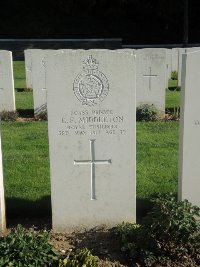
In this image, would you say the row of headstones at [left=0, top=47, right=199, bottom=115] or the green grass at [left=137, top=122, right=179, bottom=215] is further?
the row of headstones at [left=0, top=47, right=199, bottom=115]

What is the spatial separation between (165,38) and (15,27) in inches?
346

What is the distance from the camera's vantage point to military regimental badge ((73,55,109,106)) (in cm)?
452

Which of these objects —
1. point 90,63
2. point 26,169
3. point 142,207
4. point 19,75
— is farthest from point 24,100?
point 90,63

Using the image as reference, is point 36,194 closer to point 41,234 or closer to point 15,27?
point 41,234

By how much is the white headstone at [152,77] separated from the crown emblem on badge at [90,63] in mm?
5556

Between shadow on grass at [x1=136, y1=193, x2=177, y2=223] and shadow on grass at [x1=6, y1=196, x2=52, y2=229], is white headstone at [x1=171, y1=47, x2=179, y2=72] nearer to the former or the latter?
shadow on grass at [x1=136, y1=193, x2=177, y2=223]

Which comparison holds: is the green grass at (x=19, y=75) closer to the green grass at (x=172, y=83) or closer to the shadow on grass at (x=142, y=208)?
the green grass at (x=172, y=83)

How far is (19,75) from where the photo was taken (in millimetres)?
17062

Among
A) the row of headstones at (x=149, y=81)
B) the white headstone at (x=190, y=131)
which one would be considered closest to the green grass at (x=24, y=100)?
the row of headstones at (x=149, y=81)

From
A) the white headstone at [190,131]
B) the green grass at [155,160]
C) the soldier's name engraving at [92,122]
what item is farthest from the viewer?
the green grass at [155,160]

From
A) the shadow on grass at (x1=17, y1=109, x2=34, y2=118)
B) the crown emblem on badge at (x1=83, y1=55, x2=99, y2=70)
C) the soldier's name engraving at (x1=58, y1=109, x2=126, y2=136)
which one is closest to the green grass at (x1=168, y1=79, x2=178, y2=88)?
the shadow on grass at (x1=17, y1=109, x2=34, y2=118)

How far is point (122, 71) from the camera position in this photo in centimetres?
450

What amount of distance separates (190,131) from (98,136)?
3.01 feet

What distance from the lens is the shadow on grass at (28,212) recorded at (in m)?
5.16
